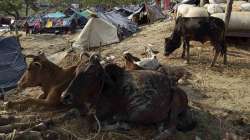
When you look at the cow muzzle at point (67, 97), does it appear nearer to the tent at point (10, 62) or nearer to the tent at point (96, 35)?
the tent at point (10, 62)

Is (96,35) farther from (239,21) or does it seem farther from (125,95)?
(125,95)

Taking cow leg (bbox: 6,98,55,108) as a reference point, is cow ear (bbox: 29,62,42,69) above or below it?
above

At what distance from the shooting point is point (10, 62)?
33.4 ft

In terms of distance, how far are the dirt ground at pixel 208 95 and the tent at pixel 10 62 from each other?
864 millimetres

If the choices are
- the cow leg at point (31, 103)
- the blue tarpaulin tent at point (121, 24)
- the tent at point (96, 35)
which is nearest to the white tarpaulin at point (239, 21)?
the tent at point (96, 35)

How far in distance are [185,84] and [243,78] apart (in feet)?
6.45

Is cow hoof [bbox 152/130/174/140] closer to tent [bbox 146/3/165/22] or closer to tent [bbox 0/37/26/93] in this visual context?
tent [bbox 0/37/26/93]

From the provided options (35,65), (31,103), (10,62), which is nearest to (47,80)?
(35,65)

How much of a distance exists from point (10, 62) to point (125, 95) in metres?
4.42

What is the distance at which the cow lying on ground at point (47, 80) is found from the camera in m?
7.55

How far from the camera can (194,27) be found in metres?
12.6

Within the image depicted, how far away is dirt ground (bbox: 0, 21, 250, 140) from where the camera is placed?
273 inches

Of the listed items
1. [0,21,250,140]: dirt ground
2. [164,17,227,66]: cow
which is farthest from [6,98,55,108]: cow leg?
[164,17,227,66]: cow

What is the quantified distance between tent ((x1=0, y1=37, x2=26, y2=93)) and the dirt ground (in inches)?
34.0
